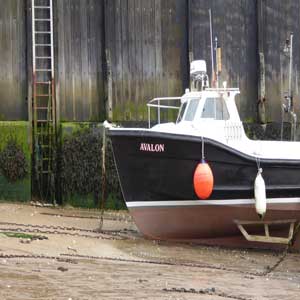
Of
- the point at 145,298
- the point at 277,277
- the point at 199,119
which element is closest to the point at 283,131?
the point at 199,119

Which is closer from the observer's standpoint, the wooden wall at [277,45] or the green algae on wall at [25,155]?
the green algae on wall at [25,155]

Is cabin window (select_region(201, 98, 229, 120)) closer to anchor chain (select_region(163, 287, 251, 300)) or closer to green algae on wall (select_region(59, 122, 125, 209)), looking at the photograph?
green algae on wall (select_region(59, 122, 125, 209))

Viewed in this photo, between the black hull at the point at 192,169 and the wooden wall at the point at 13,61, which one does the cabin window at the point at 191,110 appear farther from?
the wooden wall at the point at 13,61

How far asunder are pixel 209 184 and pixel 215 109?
4.33 ft

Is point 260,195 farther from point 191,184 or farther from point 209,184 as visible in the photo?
point 191,184

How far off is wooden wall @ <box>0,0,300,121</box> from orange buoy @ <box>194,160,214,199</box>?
162 inches

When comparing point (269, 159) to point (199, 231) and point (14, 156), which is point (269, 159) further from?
point (14, 156)

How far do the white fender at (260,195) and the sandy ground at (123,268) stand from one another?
1.99ft

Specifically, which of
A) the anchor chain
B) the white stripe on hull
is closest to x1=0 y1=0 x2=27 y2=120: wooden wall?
the white stripe on hull

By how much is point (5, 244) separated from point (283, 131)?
21.4 ft

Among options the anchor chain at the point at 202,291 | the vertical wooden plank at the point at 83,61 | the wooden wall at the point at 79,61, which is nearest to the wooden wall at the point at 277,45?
the wooden wall at the point at 79,61

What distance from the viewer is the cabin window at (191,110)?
10.9m

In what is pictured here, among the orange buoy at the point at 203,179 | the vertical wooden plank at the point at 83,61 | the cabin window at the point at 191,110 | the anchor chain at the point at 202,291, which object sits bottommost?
the anchor chain at the point at 202,291

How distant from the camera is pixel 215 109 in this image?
10.9 m
